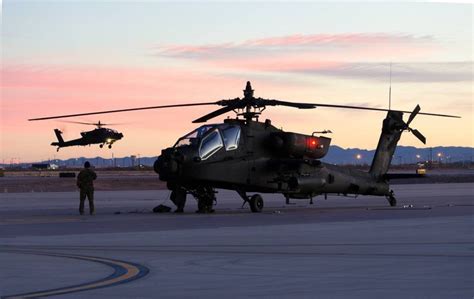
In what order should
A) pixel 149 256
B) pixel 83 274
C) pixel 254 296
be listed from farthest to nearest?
pixel 149 256 → pixel 83 274 → pixel 254 296

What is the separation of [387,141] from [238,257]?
82.7 ft

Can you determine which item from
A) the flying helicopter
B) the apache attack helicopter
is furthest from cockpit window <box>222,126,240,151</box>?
the flying helicopter

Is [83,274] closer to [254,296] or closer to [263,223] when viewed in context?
[254,296]

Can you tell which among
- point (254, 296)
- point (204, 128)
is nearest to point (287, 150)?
point (204, 128)

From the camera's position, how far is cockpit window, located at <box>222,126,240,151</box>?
3328 centimetres

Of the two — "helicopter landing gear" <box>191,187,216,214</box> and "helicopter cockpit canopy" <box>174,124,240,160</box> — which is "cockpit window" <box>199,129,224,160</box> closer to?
"helicopter cockpit canopy" <box>174,124,240,160</box>

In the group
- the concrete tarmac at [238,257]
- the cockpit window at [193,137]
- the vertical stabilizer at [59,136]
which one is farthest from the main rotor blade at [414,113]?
the vertical stabilizer at [59,136]

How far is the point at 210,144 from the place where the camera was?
107 ft

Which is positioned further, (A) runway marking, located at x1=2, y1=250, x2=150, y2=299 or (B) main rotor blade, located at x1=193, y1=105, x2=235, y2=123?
(B) main rotor blade, located at x1=193, y1=105, x2=235, y2=123

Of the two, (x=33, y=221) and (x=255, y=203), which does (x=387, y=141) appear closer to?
(x=255, y=203)

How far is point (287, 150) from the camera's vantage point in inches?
1372

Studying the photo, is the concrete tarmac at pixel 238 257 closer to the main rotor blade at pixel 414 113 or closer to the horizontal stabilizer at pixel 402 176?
the horizontal stabilizer at pixel 402 176

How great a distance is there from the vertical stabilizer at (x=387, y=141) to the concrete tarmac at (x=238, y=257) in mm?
10620

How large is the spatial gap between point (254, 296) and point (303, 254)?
5714 millimetres
